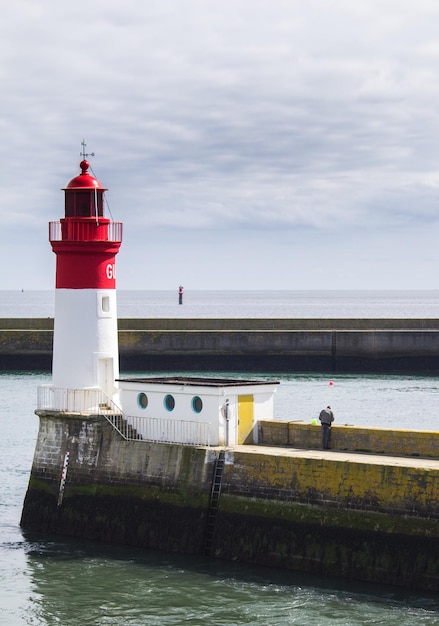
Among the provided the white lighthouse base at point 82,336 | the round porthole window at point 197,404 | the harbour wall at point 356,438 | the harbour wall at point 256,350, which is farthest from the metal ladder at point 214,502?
the harbour wall at point 256,350

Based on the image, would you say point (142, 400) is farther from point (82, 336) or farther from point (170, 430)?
point (82, 336)

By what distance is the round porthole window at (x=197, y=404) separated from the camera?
2138cm

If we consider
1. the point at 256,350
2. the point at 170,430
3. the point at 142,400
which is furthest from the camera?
the point at 256,350

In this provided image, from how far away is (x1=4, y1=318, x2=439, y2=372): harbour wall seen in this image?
57.2 m

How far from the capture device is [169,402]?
21.9 meters

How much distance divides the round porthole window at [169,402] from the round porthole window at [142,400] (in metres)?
0.52

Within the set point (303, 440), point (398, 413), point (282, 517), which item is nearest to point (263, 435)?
point (303, 440)


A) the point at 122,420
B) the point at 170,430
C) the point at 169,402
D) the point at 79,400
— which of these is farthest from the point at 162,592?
the point at 79,400

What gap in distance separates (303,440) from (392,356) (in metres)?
37.0

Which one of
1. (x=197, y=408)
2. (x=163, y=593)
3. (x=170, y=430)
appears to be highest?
(x=197, y=408)

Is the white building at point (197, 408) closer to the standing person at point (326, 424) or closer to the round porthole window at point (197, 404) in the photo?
the round porthole window at point (197, 404)

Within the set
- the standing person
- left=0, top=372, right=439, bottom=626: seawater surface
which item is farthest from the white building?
left=0, top=372, right=439, bottom=626: seawater surface

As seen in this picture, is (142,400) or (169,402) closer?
(169,402)

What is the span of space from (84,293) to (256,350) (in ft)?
116
